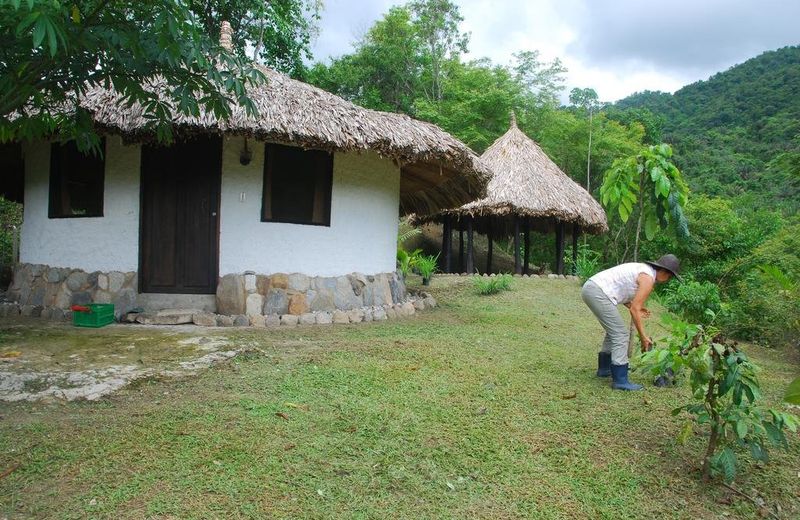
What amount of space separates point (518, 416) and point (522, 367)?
1.19 m

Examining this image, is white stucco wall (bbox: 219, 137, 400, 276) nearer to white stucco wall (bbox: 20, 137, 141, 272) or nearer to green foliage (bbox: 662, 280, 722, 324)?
white stucco wall (bbox: 20, 137, 141, 272)

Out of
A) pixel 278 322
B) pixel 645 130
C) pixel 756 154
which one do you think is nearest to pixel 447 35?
pixel 645 130

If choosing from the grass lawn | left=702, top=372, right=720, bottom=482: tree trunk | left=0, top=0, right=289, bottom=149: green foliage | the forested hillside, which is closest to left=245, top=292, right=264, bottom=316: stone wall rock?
the grass lawn

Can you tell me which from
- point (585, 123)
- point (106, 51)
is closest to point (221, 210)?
point (106, 51)

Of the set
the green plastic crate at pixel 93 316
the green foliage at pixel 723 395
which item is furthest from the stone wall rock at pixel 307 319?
the green foliage at pixel 723 395

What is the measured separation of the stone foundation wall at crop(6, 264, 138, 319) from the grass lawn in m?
2.51

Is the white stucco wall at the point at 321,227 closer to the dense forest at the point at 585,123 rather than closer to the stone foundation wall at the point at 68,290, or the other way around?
the stone foundation wall at the point at 68,290

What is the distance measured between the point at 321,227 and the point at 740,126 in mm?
26604

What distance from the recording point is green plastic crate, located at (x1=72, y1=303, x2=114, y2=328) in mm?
5445

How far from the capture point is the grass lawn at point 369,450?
2.24 m

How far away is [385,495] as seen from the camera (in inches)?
90.8

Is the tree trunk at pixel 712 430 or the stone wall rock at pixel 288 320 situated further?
the stone wall rock at pixel 288 320

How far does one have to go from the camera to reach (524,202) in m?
11.8

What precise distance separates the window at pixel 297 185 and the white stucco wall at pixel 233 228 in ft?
0.32
